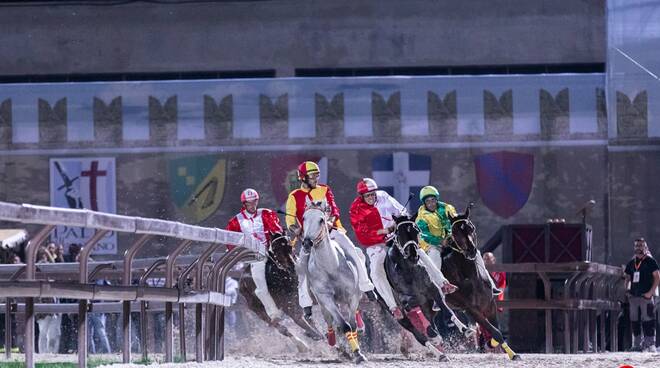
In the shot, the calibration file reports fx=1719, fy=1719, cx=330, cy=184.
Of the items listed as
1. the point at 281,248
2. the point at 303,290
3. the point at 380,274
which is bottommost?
the point at 303,290

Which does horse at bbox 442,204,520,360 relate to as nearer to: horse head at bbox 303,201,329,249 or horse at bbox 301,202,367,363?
horse at bbox 301,202,367,363

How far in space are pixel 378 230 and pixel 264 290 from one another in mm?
1784

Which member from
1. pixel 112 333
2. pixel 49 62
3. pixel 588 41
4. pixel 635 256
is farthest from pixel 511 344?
pixel 49 62

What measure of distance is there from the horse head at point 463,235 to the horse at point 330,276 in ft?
4.52

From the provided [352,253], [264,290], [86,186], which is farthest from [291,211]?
[86,186]

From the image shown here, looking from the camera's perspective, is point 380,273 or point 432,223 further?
point 432,223

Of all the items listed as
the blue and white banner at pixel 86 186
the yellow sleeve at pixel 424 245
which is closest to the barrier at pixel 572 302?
the yellow sleeve at pixel 424 245

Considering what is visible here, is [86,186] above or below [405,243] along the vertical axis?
above

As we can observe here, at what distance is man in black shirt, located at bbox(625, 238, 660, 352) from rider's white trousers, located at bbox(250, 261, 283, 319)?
5555 millimetres

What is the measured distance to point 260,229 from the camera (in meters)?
18.8

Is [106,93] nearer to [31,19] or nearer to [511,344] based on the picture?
[31,19]

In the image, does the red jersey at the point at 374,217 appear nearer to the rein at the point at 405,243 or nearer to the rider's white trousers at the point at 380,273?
the rider's white trousers at the point at 380,273

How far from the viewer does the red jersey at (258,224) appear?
61.4 feet

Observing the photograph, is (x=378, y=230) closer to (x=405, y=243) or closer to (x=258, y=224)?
(x=405, y=243)
